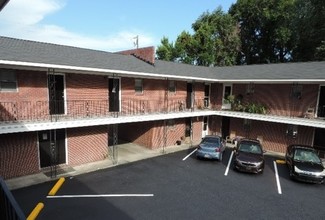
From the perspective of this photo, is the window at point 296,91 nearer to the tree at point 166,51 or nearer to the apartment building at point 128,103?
the apartment building at point 128,103

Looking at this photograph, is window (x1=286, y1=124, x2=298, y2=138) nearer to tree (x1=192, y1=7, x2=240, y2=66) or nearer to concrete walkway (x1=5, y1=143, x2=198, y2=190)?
concrete walkway (x1=5, y1=143, x2=198, y2=190)

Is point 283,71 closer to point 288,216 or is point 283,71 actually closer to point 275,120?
point 275,120

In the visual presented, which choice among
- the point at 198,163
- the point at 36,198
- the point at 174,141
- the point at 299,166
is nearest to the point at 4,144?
the point at 36,198

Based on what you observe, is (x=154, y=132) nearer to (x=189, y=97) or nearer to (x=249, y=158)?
→ (x=189, y=97)

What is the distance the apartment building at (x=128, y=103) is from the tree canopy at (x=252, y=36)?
12.8m

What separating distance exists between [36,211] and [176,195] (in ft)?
20.4

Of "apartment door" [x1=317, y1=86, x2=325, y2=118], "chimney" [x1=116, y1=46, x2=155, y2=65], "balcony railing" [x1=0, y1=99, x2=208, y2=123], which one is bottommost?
"balcony railing" [x1=0, y1=99, x2=208, y2=123]

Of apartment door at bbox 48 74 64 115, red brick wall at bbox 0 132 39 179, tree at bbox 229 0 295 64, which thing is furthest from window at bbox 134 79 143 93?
tree at bbox 229 0 295 64

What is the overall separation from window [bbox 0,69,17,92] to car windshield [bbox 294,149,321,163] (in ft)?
55.1

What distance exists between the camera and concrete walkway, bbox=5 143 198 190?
43.3ft

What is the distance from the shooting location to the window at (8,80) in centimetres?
1282

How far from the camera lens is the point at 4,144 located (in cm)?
1309

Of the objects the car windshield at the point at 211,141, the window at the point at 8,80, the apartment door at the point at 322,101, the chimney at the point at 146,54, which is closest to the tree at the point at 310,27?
the apartment door at the point at 322,101

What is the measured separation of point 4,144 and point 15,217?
40.3 feet
